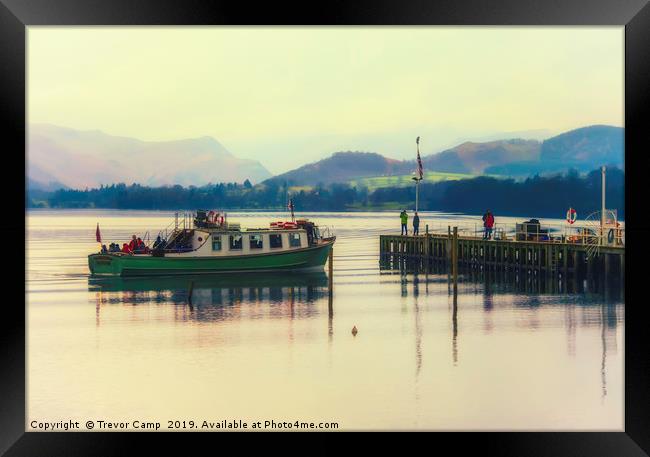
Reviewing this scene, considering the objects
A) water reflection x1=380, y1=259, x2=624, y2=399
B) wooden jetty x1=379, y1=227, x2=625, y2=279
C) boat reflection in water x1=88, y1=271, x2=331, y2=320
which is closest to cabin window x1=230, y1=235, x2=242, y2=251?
boat reflection in water x1=88, y1=271, x2=331, y2=320

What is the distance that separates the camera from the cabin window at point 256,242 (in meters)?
52.9

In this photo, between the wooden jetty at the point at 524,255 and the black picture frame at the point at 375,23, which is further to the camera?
the wooden jetty at the point at 524,255

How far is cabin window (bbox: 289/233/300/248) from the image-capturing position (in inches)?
2125

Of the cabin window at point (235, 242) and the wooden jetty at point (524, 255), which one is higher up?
the cabin window at point (235, 242)


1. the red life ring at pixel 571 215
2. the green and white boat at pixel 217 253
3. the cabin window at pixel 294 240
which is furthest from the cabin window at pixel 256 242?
the red life ring at pixel 571 215

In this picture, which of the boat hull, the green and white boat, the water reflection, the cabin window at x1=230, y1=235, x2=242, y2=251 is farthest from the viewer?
the cabin window at x1=230, y1=235, x2=242, y2=251

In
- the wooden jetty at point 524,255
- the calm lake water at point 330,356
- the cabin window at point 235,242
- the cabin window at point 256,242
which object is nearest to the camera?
the calm lake water at point 330,356

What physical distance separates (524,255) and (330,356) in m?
26.7

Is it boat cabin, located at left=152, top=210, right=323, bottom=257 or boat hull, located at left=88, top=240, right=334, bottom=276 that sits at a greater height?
boat cabin, located at left=152, top=210, right=323, bottom=257

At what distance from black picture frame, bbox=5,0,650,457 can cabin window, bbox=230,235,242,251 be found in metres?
38.3

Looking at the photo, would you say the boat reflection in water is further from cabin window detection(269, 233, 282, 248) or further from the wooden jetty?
the wooden jetty

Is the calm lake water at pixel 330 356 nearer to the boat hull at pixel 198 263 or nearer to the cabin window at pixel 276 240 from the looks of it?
the boat hull at pixel 198 263

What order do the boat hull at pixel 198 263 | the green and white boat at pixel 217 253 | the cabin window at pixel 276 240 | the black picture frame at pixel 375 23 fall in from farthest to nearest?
the cabin window at pixel 276 240, the green and white boat at pixel 217 253, the boat hull at pixel 198 263, the black picture frame at pixel 375 23

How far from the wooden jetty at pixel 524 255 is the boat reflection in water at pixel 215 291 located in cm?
817
